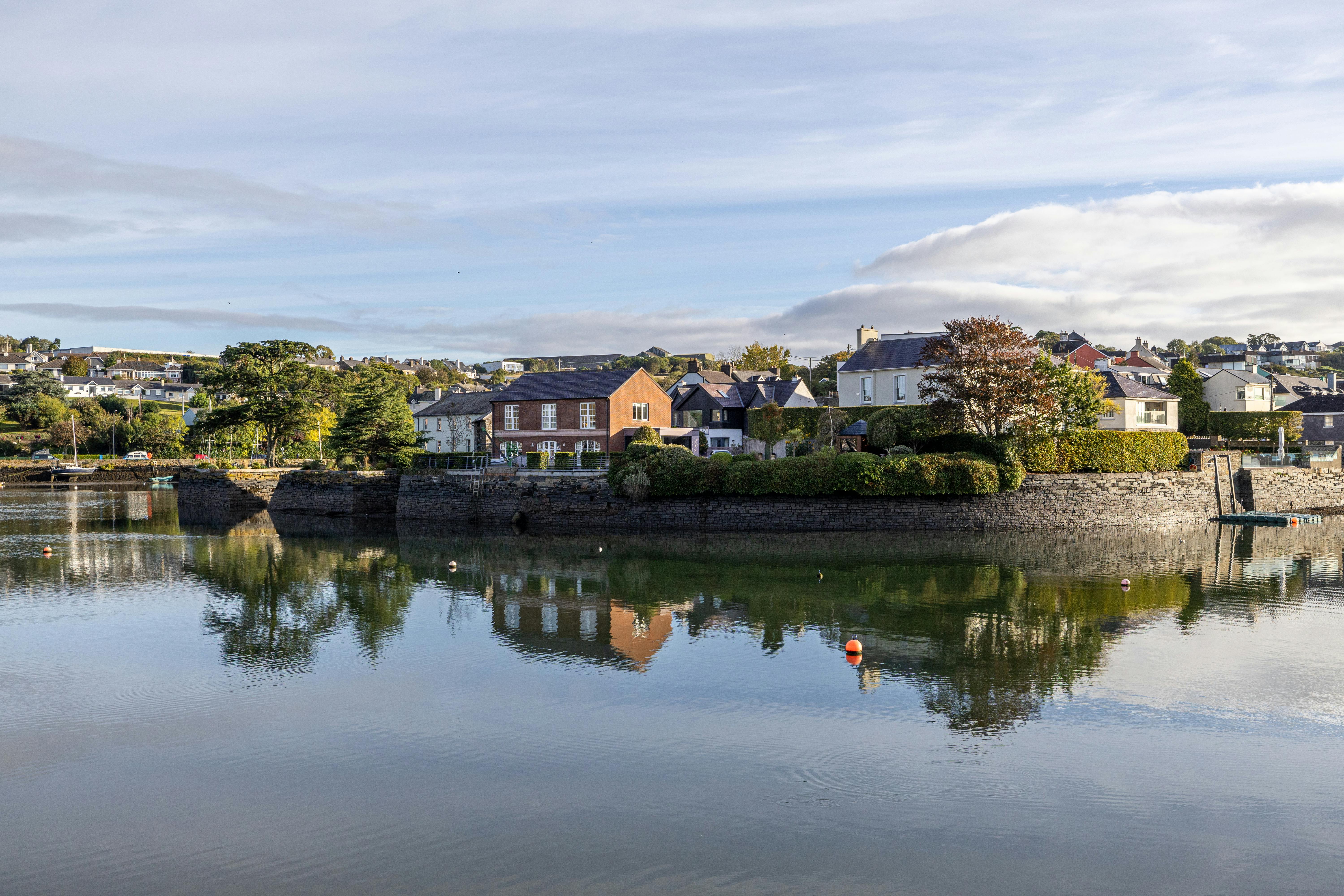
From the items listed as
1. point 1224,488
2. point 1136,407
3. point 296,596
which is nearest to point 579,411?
point 296,596

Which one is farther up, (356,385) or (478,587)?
(356,385)

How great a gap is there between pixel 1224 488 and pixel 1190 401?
24582mm

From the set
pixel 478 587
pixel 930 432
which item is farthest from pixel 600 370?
pixel 478 587

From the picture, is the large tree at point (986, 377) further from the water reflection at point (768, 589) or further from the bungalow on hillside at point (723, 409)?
the bungalow on hillside at point (723, 409)

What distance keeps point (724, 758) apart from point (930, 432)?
114ft

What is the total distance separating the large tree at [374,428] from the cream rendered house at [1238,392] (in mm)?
62220

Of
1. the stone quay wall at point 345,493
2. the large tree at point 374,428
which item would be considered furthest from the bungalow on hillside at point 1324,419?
the stone quay wall at point 345,493

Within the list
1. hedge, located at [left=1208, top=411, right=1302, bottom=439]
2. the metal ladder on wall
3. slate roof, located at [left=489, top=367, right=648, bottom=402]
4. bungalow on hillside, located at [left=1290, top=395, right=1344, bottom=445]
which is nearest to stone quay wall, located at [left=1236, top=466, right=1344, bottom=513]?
the metal ladder on wall

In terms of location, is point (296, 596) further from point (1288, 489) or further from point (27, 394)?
point (27, 394)

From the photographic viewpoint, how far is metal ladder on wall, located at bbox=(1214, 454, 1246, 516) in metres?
50.8

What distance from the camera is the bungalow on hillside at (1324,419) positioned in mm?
75500

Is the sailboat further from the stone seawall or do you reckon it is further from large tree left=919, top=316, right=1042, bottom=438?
large tree left=919, top=316, right=1042, bottom=438

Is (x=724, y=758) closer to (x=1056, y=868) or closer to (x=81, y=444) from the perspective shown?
(x=1056, y=868)

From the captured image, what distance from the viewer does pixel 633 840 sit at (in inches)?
464
